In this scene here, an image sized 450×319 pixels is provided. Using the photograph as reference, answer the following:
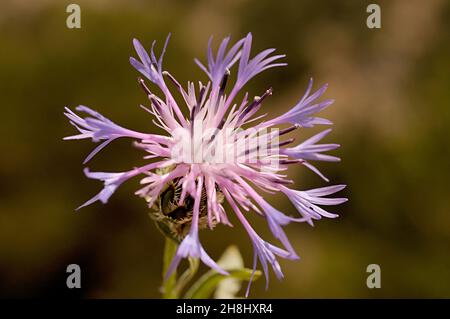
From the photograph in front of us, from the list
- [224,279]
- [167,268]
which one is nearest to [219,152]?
[167,268]

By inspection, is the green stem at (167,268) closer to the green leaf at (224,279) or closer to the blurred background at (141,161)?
the green leaf at (224,279)

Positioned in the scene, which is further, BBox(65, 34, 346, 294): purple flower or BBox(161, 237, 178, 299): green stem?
BBox(161, 237, 178, 299): green stem

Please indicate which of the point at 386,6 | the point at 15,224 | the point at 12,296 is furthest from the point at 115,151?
the point at 386,6

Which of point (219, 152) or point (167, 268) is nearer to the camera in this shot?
point (219, 152)

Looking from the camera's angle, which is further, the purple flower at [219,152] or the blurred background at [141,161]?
the blurred background at [141,161]

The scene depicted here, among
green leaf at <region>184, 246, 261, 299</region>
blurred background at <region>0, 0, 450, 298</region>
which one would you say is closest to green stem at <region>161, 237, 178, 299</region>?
green leaf at <region>184, 246, 261, 299</region>

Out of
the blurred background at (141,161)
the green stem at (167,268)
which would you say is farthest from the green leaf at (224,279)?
the blurred background at (141,161)

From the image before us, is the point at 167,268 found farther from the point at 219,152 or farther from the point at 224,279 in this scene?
the point at 219,152

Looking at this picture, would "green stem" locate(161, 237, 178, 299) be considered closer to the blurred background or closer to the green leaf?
the green leaf

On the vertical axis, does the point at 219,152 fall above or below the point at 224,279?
above
